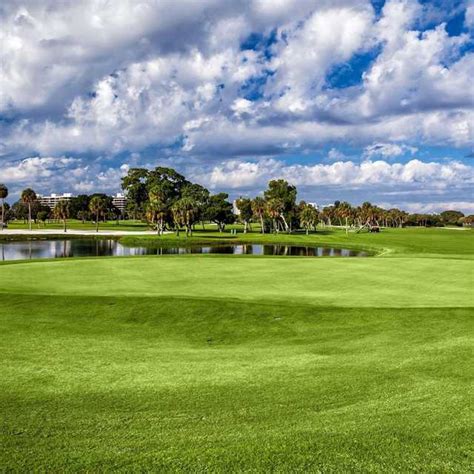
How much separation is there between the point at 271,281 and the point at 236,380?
16.2 metres

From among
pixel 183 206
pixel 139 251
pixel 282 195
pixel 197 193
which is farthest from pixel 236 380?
pixel 197 193

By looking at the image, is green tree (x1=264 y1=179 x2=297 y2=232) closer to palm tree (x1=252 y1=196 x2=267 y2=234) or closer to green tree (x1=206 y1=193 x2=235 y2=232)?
palm tree (x1=252 y1=196 x2=267 y2=234)

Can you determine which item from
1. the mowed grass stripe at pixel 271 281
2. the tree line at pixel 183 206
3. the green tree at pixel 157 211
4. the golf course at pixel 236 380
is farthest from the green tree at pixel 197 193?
the golf course at pixel 236 380

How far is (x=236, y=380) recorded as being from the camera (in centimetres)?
935

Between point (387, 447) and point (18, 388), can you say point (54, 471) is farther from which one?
point (387, 447)

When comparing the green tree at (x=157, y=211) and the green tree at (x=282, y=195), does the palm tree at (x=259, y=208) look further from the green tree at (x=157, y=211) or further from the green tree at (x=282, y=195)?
the green tree at (x=157, y=211)

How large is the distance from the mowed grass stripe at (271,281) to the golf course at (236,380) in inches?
13.1

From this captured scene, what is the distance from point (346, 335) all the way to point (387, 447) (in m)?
7.93

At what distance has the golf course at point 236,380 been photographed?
606 cm

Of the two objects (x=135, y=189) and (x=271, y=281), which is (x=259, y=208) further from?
(x=271, y=281)

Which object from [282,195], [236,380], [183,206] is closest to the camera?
[236,380]

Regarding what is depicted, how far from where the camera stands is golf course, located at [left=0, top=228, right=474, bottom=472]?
6.06 metres

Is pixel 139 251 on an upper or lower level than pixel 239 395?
lower

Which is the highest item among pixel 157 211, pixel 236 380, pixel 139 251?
pixel 157 211
